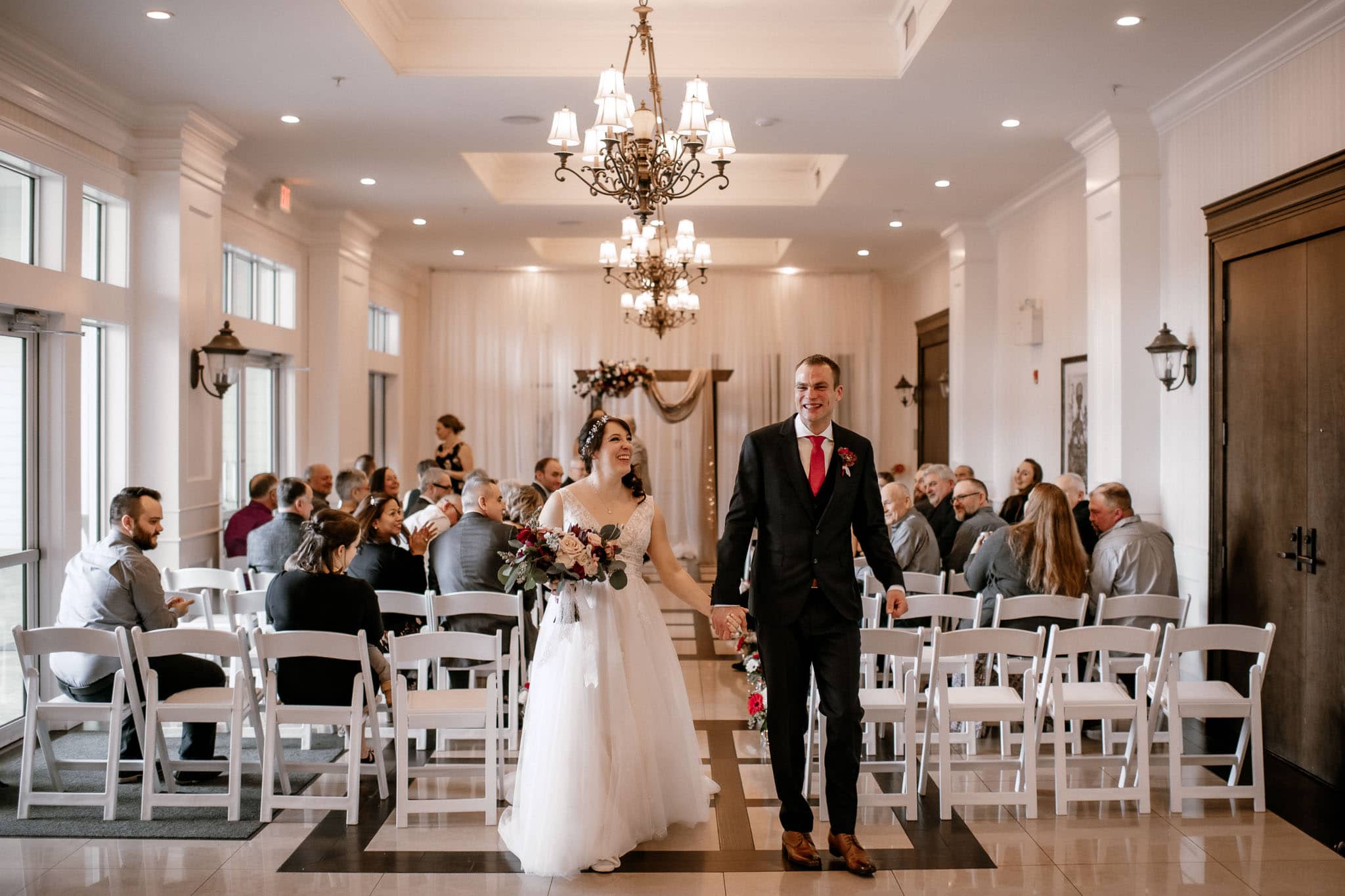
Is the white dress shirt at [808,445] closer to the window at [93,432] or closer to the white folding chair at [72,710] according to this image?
the white folding chair at [72,710]

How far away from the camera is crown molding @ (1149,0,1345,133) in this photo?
5262 mm

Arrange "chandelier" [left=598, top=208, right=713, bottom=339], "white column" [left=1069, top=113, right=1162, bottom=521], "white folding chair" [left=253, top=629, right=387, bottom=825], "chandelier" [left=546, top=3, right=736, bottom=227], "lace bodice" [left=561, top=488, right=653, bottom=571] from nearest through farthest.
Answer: "lace bodice" [left=561, top=488, right=653, bottom=571]
"white folding chair" [left=253, top=629, right=387, bottom=825]
"chandelier" [left=546, top=3, right=736, bottom=227]
"white column" [left=1069, top=113, right=1162, bottom=521]
"chandelier" [left=598, top=208, right=713, bottom=339]

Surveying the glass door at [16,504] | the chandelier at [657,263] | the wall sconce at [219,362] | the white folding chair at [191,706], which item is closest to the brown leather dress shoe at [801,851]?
the white folding chair at [191,706]

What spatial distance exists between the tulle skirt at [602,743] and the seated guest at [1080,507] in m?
3.23

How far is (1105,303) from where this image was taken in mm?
7488

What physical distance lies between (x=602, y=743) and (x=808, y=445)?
1334mm

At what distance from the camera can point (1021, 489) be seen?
8289mm

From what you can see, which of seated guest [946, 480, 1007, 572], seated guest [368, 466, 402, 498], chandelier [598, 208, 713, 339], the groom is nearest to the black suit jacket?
the groom

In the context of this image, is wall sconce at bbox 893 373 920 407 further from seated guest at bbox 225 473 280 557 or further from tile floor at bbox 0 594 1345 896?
tile floor at bbox 0 594 1345 896

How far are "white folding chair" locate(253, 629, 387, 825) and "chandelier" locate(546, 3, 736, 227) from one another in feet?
7.09

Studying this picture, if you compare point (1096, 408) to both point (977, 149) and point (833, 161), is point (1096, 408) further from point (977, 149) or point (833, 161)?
point (833, 161)

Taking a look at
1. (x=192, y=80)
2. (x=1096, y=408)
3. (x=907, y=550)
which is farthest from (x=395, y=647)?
(x=1096, y=408)

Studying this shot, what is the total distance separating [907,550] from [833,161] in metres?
3.66

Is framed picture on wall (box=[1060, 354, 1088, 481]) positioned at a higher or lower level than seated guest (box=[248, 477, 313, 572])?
higher
